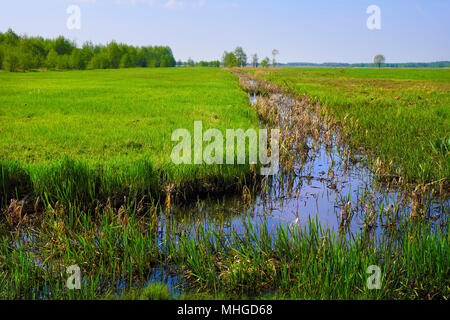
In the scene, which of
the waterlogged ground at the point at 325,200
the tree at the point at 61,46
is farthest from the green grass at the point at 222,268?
the tree at the point at 61,46

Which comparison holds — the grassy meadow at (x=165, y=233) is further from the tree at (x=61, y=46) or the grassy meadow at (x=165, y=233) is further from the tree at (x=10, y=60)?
the tree at (x=61, y=46)

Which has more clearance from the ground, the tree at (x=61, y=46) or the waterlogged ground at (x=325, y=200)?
the tree at (x=61, y=46)

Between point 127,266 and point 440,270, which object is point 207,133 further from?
point 440,270

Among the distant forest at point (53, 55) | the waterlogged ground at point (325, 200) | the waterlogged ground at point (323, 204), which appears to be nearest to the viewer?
the waterlogged ground at point (323, 204)

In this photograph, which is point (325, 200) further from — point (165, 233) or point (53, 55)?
point (53, 55)

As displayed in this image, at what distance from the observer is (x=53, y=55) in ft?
272

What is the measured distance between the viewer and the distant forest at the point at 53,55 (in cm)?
6888

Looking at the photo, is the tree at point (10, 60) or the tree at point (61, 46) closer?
the tree at point (10, 60)

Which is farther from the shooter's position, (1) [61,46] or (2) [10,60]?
(1) [61,46]

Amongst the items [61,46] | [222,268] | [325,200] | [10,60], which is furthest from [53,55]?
[222,268]

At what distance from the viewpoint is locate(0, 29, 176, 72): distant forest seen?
68875 mm

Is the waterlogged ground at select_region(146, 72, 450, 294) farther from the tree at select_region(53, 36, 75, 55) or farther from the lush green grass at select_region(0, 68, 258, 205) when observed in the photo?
the tree at select_region(53, 36, 75, 55)

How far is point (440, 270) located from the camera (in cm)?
349
